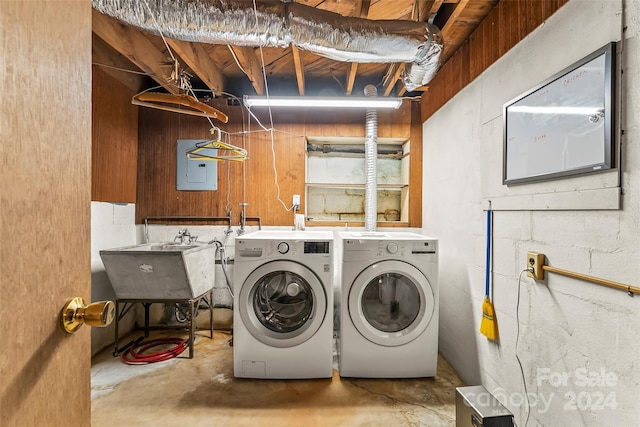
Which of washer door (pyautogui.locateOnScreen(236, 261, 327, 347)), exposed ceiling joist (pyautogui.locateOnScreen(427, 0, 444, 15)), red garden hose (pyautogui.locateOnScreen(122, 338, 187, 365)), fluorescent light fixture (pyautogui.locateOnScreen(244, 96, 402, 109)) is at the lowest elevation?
red garden hose (pyautogui.locateOnScreen(122, 338, 187, 365))

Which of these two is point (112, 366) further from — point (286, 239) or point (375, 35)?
point (375, 35)

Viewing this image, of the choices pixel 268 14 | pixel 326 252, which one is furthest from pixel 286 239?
pixel 268 14

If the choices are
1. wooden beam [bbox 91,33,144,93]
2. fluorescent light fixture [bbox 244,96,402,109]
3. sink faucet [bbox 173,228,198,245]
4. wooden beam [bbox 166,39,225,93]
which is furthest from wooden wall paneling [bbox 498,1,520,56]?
sink faucet [bbox 173,228,198,245]

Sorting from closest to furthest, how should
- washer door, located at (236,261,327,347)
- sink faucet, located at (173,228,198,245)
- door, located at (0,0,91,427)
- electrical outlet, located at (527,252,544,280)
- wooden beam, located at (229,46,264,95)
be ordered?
door, located at (0,0,91,427) → electrical outlet, located at (527,252,544,280) → washer door, located at (236,261,327,347) → wooden beam, located at (229,46,264,95) → sink faucet, located at (173,228,198,245)

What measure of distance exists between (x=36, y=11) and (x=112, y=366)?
2.68 metres

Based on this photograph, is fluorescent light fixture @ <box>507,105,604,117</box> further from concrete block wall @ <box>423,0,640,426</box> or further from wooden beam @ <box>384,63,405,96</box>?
wooden beam @ <box>384,63,405,96</box>

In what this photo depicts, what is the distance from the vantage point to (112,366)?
92.2 inches

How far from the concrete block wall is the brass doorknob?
1.60 m

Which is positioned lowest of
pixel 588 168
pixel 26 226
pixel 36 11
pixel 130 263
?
pixel 130 263

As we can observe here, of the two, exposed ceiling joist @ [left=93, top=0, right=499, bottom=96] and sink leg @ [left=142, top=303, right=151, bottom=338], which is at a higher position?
exposed ceiling joist @ [left=93, top=0, right=499, bottom=96]

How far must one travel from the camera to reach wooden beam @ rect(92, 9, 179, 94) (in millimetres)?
1898

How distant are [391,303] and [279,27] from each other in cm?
204

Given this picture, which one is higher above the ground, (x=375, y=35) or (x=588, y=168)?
(x=375, y=35)

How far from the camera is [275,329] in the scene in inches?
85.6
